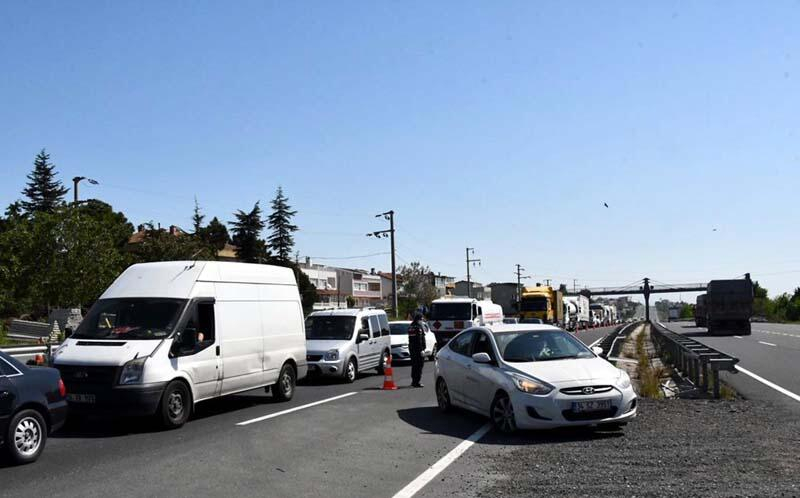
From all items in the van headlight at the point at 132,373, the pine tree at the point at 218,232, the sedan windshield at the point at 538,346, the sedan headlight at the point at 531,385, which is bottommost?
the sedan headlight at the point at 531,385

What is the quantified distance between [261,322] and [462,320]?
843 inches

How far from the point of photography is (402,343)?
26.2m

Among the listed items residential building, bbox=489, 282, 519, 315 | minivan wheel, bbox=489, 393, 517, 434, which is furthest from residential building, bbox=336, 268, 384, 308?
minivan wheel, bbox=489, 393, 517, 434

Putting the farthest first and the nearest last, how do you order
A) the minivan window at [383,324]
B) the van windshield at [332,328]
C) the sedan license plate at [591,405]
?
the minivan window at [383,324] → the van windshield at [332,328] → the sedan license plate at [591,405]

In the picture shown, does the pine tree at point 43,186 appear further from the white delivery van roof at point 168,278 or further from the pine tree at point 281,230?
the white delivery van roof at point 168,278

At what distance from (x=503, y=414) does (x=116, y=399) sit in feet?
17.6

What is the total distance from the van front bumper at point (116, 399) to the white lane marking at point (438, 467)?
4.42 metres

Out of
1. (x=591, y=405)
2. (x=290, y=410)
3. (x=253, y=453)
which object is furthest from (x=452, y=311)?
(x=253, y=453)

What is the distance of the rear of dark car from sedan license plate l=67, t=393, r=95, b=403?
1.36 metres

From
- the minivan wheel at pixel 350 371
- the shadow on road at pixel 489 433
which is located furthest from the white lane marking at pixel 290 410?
the minivan wheel at pixel 350 371

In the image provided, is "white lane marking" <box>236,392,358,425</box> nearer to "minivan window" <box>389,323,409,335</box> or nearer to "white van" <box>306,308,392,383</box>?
"white van" <box>306,308,392,383</box>

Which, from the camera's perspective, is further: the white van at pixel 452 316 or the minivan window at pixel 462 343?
the white van at pixel 452 316

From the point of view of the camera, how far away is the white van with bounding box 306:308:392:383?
18219 mm

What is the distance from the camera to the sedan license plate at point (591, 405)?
9.69m
